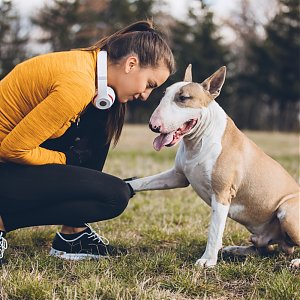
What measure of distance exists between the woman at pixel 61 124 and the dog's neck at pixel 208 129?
41 cm

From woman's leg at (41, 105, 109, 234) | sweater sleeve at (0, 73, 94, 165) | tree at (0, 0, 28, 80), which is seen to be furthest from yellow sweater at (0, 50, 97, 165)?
tree at (0, 0, 28, 80)

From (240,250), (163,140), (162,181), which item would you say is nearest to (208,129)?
(163,140)

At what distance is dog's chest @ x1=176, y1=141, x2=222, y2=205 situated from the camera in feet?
12.0

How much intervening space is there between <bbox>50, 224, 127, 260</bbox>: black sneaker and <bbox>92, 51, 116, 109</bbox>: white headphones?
3.70 ft

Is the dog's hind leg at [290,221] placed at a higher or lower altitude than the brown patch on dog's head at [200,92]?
lower

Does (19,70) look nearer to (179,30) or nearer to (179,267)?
(179,267)

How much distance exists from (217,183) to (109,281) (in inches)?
43.0

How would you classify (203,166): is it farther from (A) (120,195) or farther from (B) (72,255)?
(B) (72,255)

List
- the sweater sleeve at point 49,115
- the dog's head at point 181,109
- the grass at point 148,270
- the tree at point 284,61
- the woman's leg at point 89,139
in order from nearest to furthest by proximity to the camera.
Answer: the grass at point 148,270 < the sweater sleeve at point 49,115 < the dog's head at point 181,109 < the woman's leg at point 89,139 < the tree at point 284,61

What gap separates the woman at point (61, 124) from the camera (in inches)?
122

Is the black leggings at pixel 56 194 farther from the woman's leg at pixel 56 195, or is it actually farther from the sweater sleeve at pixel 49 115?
the sweater sleeve at pixel 49 115

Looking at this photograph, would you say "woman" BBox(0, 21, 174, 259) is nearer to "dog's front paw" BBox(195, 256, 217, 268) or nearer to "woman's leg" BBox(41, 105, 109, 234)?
"woman's leg" BBox(41, 105, 109, 234)

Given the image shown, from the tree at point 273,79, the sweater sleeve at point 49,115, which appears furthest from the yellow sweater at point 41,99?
the tree at point 273,79

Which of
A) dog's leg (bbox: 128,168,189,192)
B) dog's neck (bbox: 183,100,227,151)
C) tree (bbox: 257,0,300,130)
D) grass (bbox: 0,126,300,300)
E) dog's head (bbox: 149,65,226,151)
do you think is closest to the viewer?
grass (bbox: 0,126,300,300)
